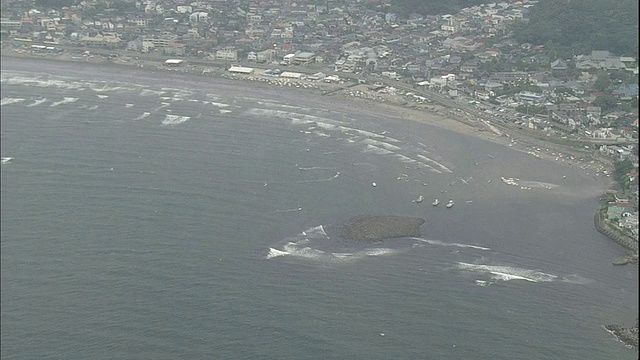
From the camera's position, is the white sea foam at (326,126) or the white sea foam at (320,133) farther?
the white sea foam at (326,126)

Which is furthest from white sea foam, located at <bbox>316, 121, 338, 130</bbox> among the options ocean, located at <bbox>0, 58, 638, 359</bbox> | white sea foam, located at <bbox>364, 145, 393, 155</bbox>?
white sea foam, located at <bbox>364, 145, 393, 155</bbox>

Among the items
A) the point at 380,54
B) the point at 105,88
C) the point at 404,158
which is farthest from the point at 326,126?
the point at 380,54

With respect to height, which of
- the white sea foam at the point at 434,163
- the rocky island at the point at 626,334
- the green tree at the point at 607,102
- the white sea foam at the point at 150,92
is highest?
the green tree at the point at 607,102

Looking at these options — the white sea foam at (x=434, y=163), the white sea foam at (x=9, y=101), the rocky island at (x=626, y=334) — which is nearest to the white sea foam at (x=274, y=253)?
the rocky island at (x=626, y=334)

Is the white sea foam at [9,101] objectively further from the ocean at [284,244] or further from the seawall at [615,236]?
the seawall at [615,236]

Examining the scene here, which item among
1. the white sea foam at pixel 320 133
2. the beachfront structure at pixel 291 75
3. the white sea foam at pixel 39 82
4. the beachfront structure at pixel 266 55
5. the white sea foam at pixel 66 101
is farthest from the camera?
the beachfront structure at pixel 266 55

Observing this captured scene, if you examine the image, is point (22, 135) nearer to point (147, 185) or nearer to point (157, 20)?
point (147, 185)
